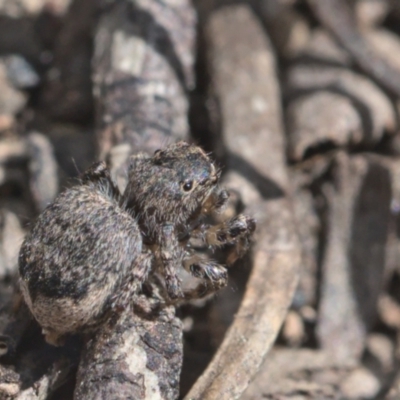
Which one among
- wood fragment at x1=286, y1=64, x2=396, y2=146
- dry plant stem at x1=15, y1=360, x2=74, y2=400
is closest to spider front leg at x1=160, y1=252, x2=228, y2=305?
dry plant stem at x1=15, y1=360, x2=74, y2=400

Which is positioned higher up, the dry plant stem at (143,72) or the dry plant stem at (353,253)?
the dry plant stem at (143,72)

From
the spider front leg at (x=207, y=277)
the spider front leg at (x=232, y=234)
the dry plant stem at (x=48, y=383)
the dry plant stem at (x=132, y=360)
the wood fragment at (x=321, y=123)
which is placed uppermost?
the wood fragment at (x=321, y=123)

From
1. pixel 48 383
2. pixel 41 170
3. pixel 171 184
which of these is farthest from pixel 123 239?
pixel 41 170

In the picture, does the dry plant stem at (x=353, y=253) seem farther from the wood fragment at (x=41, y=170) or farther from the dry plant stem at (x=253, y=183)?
the wood fragment at (x=41, y=170)

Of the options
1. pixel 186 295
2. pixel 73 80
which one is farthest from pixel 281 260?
pixel 73 80

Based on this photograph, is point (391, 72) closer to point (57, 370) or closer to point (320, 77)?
point (320, 77)

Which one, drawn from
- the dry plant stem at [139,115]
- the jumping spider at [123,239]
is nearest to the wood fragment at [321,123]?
the dry plant stem at [139,115]
